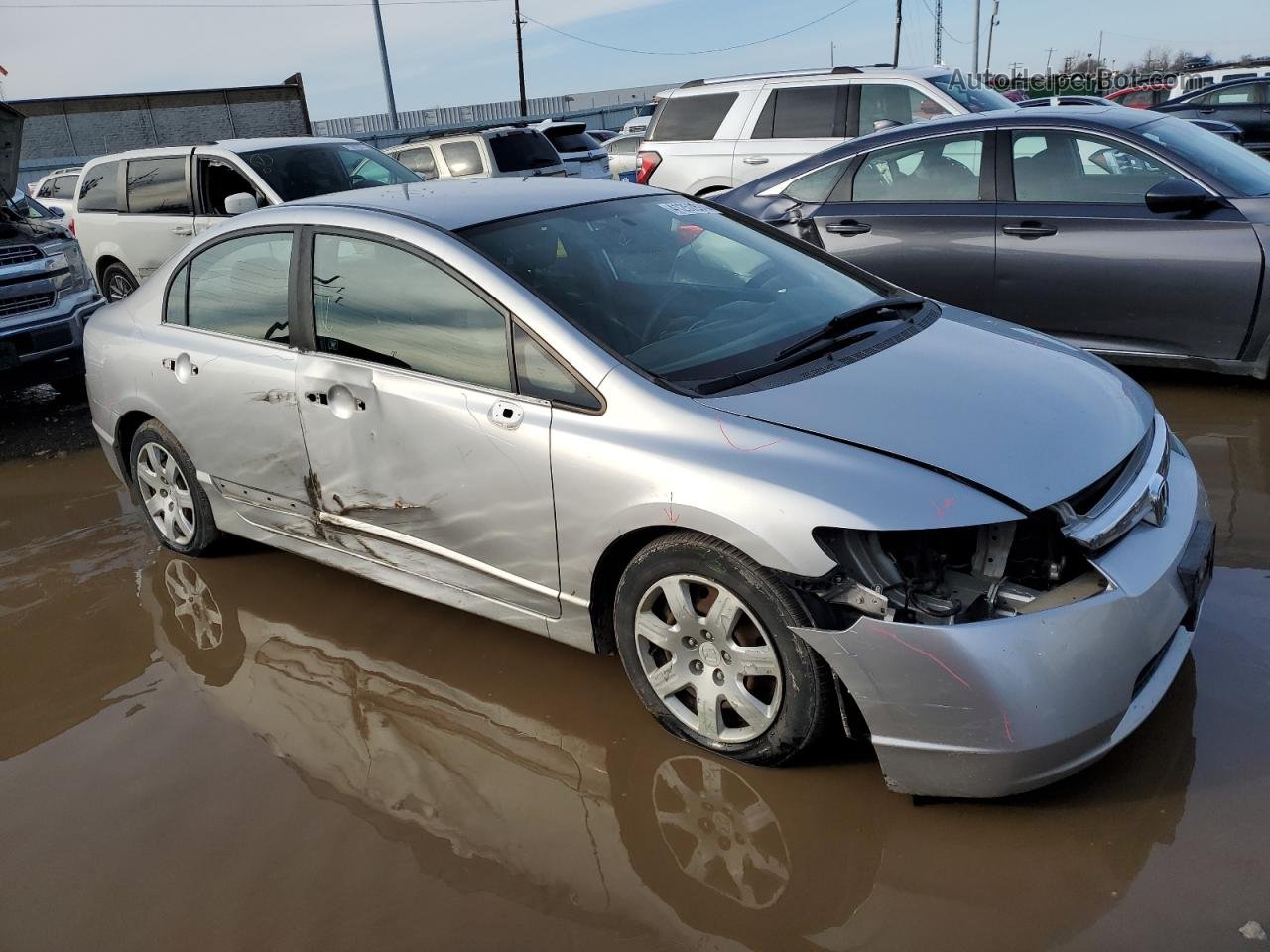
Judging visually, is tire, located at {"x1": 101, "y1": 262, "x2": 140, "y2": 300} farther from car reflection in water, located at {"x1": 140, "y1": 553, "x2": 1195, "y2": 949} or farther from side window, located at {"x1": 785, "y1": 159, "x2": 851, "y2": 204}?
car reflection in water, located at {"x1": 140, "y1": 553, "x2": 1195, "y2": 949}

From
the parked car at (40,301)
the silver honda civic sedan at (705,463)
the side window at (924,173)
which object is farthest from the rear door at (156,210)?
the side window at (924,173)

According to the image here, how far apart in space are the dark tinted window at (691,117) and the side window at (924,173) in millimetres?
4218

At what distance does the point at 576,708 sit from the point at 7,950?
5.35ft

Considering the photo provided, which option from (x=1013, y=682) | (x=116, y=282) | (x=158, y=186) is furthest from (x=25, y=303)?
(x=1013, y=682)

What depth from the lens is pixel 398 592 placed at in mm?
4379

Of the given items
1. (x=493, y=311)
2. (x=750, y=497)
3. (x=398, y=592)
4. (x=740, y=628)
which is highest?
(x=493, y=311)

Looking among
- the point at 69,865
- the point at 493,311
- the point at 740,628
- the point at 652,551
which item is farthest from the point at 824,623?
the point at 69,865

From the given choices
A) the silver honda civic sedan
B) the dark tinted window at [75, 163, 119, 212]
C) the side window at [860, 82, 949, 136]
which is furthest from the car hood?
the dark tinted window at [75, 163, 119, 212]

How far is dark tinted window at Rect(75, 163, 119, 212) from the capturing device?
10.3 m

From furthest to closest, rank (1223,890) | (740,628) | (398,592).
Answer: (398,592) < (740,628) < (1223,890)

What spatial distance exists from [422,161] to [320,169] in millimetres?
5369

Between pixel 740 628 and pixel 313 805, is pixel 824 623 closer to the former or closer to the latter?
pixel 740 628

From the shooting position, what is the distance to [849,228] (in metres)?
6.59

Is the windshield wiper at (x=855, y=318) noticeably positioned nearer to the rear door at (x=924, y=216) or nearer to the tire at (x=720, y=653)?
the tire at (x=720, y=653)
